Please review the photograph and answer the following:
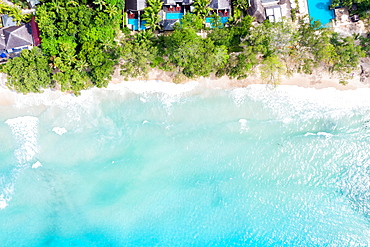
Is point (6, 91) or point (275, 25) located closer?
point (275, 25)

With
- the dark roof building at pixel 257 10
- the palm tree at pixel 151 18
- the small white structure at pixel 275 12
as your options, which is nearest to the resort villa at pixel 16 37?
the palm tree at pixel 151 18

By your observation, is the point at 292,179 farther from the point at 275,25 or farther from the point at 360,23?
the point at 360,23

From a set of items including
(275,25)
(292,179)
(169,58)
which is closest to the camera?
(275,25)

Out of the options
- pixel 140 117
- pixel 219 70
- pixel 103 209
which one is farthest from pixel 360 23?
pixel 103 209

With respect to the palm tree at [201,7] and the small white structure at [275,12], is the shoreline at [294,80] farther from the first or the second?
the palm tree at [201,7]

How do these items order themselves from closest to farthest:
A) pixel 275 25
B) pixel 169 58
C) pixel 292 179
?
pixel 275 25
pixel 169 58
pixel 292 179

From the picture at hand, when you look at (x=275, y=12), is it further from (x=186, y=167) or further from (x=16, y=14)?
(x=16, y=14)

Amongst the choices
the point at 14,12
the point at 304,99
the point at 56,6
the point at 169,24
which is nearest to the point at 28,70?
the point at 56,6
